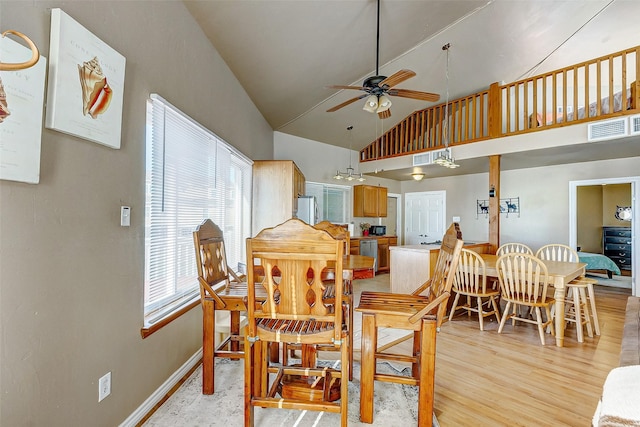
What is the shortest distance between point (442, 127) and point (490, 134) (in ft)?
3.85

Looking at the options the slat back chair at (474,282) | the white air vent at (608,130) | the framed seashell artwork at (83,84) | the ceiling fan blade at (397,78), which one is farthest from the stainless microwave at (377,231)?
the framed seashell artwork at (83,84)

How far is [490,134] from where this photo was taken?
16.6ft

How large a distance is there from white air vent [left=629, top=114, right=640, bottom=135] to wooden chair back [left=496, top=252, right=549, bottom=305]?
224cm

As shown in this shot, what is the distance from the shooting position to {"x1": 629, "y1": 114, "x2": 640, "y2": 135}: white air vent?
3.72 m

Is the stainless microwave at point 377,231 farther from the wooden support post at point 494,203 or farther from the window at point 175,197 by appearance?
the window at point 175,197

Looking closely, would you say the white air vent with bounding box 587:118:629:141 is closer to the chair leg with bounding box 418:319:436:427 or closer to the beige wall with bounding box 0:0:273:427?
the chair leg with bounding box 418:319:436:427

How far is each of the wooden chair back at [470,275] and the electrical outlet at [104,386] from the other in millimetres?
3237

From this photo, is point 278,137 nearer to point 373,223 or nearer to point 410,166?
point 410,166

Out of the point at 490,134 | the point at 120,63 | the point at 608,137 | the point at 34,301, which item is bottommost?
the point at 34,301

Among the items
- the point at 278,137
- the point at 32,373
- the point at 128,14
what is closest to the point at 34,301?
the point at 32,373

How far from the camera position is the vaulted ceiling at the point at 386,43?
2832 millimetres

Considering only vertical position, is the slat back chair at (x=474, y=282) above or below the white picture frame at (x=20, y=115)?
below

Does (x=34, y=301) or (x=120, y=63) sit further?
(x=120, y=63)

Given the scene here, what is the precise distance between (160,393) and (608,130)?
5.56 meters
